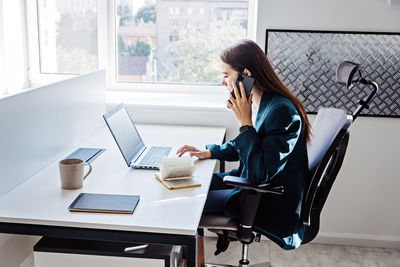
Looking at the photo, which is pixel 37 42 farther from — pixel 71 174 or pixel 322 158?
pixel 322 158

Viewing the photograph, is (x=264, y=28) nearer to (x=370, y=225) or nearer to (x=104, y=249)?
(x=370, y=225)

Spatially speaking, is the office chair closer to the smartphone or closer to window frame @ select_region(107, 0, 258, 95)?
the smartphone

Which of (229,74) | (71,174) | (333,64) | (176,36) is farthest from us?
(176,36)

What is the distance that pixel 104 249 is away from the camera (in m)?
1.67

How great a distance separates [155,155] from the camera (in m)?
2.28

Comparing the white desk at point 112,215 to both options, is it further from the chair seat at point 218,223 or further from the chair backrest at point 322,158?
the chair backrest at point 322,158

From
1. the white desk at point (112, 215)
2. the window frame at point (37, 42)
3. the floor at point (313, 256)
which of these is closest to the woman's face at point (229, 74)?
the white desk at point (112, 215)

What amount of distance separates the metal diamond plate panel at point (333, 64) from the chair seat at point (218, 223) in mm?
1146

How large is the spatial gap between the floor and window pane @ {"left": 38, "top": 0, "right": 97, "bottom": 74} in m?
1.50

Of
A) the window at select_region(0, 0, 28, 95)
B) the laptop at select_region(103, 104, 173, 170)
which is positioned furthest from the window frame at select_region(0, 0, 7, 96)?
the laptop at select_region(103, 104, 173, 170)

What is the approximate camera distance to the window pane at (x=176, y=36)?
3189 mm

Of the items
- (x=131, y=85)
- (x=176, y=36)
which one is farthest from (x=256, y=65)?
(x=131, y=85)

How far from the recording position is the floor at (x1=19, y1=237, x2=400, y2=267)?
2748 mm

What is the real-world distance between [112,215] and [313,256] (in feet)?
5.22
